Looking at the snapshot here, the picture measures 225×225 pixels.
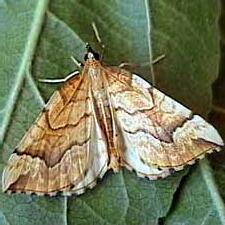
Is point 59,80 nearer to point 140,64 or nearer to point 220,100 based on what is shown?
point 140,64

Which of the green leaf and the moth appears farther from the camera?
the green leaf

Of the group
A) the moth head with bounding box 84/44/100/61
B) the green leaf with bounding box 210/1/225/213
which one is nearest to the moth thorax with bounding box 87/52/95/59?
the moth head with bounding box 84/44/100/61

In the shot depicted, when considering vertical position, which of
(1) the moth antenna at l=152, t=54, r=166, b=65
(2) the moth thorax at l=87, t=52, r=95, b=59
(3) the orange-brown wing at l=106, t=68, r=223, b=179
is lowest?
(3) the orange-brown wing at l=106, t=68, r=223, b=179

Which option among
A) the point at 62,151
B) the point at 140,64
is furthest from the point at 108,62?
the point at 62,151

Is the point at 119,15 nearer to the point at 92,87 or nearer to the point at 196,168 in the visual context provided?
the point at 92,87

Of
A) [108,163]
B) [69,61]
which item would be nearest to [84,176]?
[108,163]

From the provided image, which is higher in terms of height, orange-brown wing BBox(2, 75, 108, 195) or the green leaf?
the green leaf

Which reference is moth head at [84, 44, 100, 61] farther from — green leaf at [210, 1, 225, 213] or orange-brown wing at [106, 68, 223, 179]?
green leaf at [210, 1, 225, 213]
